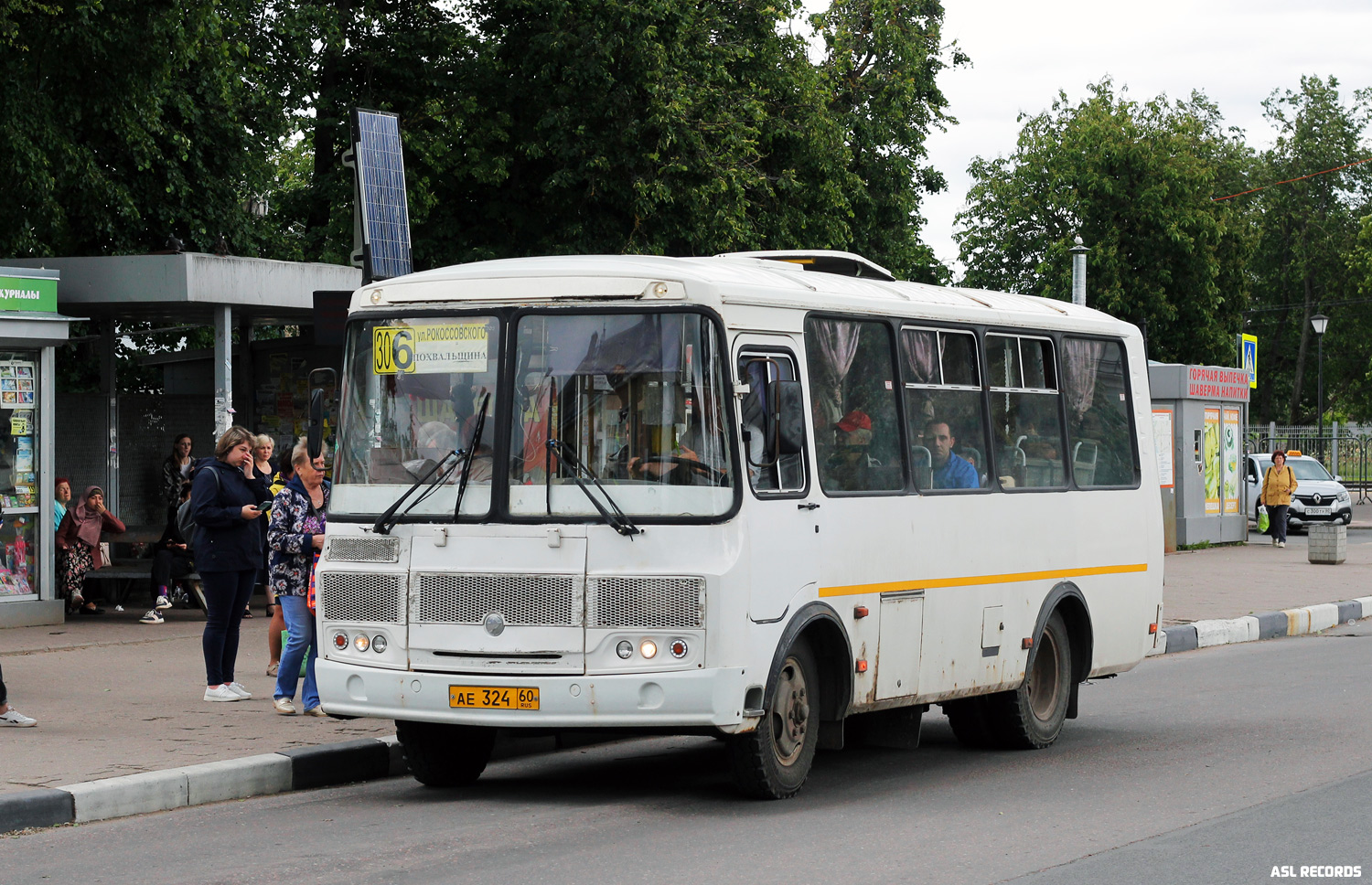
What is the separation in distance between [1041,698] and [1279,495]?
904 inches

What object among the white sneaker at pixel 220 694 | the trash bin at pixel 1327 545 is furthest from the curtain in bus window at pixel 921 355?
the trash bin at pixel 1327 545

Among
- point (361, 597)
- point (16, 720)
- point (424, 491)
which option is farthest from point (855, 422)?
point (16, 720)

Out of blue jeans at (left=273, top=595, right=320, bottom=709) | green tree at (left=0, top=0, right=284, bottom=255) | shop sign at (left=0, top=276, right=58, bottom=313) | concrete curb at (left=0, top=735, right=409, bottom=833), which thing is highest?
green tree at (left=0, top=0, right=284, bottom=255)

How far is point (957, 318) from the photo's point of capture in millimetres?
10539

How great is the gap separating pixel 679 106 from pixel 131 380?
1140cm

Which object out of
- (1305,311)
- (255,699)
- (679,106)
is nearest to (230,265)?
(255,699)

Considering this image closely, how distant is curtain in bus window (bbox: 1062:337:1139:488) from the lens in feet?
37.9

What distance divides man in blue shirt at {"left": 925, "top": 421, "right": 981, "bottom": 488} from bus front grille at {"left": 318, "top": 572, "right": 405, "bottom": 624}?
10.4 ft

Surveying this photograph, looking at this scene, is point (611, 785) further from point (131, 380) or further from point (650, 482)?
point (131, 380)

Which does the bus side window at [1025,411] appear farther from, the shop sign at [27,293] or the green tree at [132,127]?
the green tree at [132,127]

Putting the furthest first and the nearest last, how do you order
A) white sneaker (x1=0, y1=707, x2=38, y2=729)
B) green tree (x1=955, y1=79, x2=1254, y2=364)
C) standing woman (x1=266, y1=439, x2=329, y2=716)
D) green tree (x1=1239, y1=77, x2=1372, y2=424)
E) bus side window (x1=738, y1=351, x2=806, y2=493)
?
green tree (x1=1239, y1=77, x2=1372, y2=424) → green tree (x1=955, y1=79, x2=1254, y2=364) → standing woman (x1=266, y1=439, x2=329, y2=716) → white sneaker (x1=0, y1=707, x2=38, y2=729) → bus side window (x1=738, y1=351, x2=806, y2=493)

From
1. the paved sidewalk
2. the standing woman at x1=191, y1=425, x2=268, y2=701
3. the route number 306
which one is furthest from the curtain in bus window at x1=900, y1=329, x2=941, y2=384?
the standing woman at x1=191, y1=425, x2=268, y2=701

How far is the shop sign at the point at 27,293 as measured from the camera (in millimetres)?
16562

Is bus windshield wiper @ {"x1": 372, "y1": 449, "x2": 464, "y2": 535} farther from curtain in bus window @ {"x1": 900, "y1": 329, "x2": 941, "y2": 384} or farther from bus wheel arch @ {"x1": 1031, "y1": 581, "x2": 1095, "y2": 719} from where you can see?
bus wheel arch @ {"x1": 1031, "y1": 581, "x2": 1095, "y2": 719}
